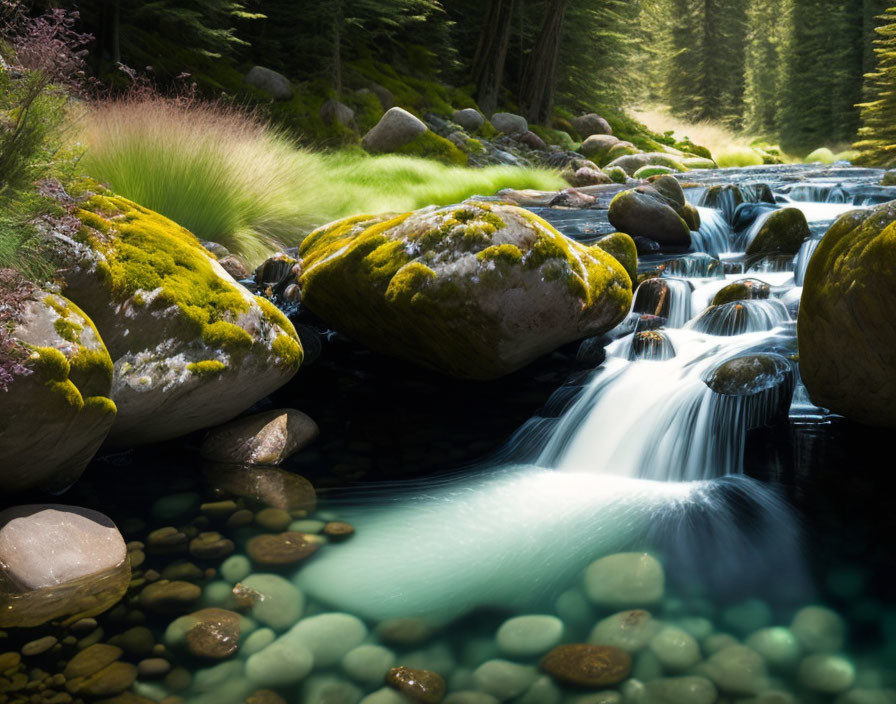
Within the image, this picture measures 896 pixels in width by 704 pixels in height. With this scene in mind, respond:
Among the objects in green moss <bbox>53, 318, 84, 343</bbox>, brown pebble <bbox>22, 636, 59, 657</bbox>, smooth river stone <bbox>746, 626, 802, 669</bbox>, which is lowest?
brown pebble <bbox>22, 636, 59, 657</bbox>

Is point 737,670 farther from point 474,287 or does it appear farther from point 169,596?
point 474,287

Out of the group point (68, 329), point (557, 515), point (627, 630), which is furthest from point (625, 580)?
point (68, 329)

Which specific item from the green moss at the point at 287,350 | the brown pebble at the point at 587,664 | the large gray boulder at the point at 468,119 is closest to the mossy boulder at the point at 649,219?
the green moss at the point at 287,350

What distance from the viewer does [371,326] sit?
4891 mm

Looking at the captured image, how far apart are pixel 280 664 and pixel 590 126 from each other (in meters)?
23.6

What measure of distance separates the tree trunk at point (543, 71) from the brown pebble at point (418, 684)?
2216 centimetres

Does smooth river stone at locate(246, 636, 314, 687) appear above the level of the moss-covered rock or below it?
below

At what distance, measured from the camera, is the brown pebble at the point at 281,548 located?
9.61 feet

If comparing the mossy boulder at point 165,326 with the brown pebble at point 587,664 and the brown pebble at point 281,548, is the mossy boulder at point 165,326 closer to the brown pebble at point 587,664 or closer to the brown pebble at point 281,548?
the brown pebble at point 281,548

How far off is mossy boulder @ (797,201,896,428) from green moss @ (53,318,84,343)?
11.4 feet

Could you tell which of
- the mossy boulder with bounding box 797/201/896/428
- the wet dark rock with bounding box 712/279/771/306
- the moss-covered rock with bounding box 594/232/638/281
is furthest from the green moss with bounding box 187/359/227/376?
the wet dark rock with bounding box 712/279/771/306

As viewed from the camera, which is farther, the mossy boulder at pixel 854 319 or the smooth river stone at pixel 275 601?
the mossy boulder at pixel 854 319

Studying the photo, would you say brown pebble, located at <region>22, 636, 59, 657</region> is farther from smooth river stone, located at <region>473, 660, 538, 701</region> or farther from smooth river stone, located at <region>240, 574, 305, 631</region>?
smooth river stone, located at <region>473, 660, 538, 701</region>

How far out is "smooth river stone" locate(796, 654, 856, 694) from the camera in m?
2.24
